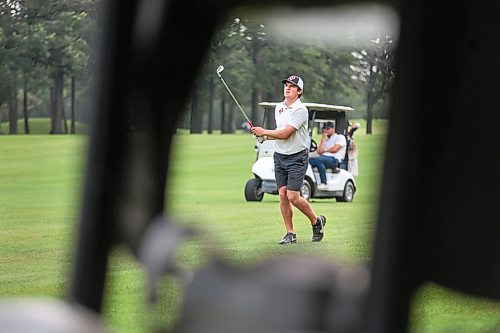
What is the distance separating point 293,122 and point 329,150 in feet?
0.56

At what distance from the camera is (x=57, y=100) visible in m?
1.10

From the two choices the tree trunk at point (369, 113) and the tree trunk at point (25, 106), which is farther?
the tree trunk at point (25, 106)

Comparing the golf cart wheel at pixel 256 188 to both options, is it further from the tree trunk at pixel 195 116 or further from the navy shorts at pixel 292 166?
the tree trunk at pixel 195 116

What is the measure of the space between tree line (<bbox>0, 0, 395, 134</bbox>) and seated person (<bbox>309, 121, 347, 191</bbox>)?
0.45ft

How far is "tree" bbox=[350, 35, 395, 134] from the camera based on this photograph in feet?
1.96

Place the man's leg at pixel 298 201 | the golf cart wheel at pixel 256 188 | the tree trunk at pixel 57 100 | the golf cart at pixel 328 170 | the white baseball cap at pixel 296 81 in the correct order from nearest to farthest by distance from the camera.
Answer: the white baseball cap at pixel 296 81
the golf cart at pixel 328 170
the tree trunk at pixel 57 100
the man's leg at pixel 298 201
the golf cart wheel at pixel 256 188

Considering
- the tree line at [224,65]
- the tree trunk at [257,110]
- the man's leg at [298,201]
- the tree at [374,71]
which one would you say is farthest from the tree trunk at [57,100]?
the man's leg at [298,201]

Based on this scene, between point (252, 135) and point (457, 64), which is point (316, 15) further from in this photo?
point (252, 135)

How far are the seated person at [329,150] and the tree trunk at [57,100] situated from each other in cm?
30

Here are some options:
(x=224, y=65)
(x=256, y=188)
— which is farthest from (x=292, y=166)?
(x=256, y=188)

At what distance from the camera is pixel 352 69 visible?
78 centimetres

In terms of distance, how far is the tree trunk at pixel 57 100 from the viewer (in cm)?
108

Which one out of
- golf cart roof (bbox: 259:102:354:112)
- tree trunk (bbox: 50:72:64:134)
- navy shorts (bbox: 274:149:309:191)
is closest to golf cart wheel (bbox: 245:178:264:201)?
navy shorts (bbox: 274:149:309:191)

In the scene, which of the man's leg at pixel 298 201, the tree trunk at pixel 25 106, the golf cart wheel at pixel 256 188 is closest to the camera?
the tree trunk at pixel 25 106
